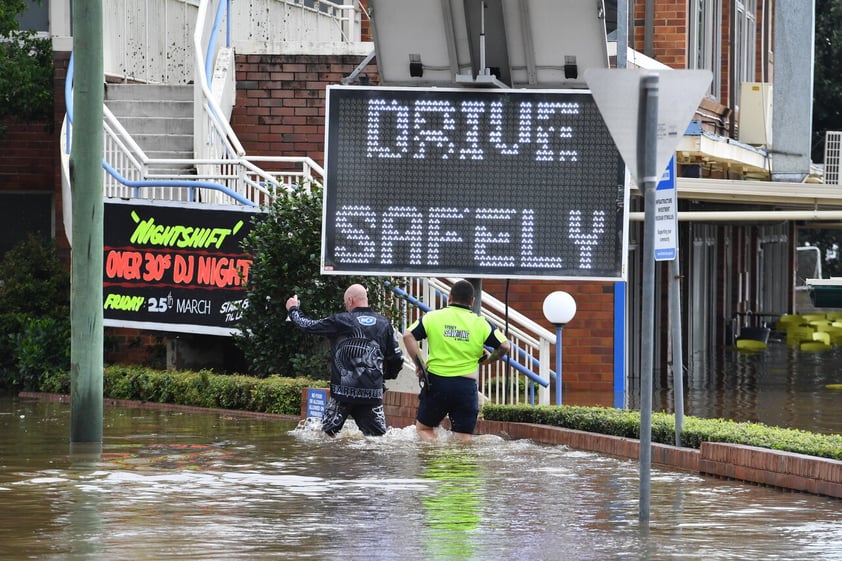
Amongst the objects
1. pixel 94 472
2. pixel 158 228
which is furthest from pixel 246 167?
pixel 94 472

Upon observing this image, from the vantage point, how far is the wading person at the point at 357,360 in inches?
553

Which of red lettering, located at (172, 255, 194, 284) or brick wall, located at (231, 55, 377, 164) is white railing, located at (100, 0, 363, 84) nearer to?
brick wall, located at (231, 55, 377, 164)

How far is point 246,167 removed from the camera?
18.8 meters

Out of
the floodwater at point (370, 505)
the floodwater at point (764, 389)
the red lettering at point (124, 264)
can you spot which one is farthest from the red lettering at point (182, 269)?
the floodwater at point (764, 389)

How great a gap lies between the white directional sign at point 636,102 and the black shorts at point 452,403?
4.52m

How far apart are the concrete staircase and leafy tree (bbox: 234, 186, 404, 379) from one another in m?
4.44

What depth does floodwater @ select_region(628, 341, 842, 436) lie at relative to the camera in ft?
57.1

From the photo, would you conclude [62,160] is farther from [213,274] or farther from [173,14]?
[173,14]

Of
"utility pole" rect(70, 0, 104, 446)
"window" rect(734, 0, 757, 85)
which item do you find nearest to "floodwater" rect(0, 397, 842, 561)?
"utility pole" rect(70, 0, 104, 446)

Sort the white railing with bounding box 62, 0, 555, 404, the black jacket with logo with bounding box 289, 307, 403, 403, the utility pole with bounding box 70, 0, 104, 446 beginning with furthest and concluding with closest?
the white railing with bounding box 62, 0, 555, 404
the black jacket with logo with bounding box 289, 307, 403, 403
the utility pole with bounding box 70, 0, 104, 446

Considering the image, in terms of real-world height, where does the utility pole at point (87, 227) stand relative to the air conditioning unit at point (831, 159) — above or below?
below

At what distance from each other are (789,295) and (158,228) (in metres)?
24.8

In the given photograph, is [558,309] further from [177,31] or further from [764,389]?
[177,31]

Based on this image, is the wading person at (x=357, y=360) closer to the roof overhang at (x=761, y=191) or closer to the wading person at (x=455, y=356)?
the wading person at (x=455, y=356)
